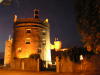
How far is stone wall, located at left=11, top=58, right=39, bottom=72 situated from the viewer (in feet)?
92.2

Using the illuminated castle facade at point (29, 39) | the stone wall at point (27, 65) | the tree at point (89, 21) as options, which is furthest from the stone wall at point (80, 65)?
the illuminated castle facade at point (29, 39)

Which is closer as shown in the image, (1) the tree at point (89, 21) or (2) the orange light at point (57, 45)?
(1) the tree at point (89, 21)

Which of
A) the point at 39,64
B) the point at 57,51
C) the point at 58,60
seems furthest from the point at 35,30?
the point at 58,60

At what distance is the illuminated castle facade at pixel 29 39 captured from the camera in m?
39.4

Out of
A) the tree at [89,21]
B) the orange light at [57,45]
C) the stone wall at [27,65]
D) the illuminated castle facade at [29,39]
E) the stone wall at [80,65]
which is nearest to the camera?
the tree at [89,21]

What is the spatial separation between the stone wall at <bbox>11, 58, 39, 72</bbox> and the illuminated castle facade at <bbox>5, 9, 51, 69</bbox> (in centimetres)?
783

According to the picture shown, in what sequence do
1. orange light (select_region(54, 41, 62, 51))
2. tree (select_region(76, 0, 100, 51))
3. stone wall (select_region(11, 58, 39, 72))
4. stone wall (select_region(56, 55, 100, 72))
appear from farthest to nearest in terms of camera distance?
orange light (select_region(54, 41, 62, 51)), stone wall (select_region(11, 58, 39, 72)), stone wall (select_region(56, 55, 100, 72)), tree (select_region(76, 0, 100, 51))

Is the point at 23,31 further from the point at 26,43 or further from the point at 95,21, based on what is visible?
the point at 95,21

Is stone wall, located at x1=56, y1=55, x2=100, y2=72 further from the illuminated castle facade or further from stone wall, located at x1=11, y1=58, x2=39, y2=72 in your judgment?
the illuminated castle facade

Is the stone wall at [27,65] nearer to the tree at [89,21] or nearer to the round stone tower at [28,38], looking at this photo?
the round stone tower at [28,38]

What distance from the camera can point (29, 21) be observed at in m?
40.8

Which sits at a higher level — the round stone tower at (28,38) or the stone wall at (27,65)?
the round stone tower at (28,38)

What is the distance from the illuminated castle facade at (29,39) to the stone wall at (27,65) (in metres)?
7.83

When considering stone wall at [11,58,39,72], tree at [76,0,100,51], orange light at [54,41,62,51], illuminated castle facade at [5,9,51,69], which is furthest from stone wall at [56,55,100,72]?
orange light at [54,41,62,51]
